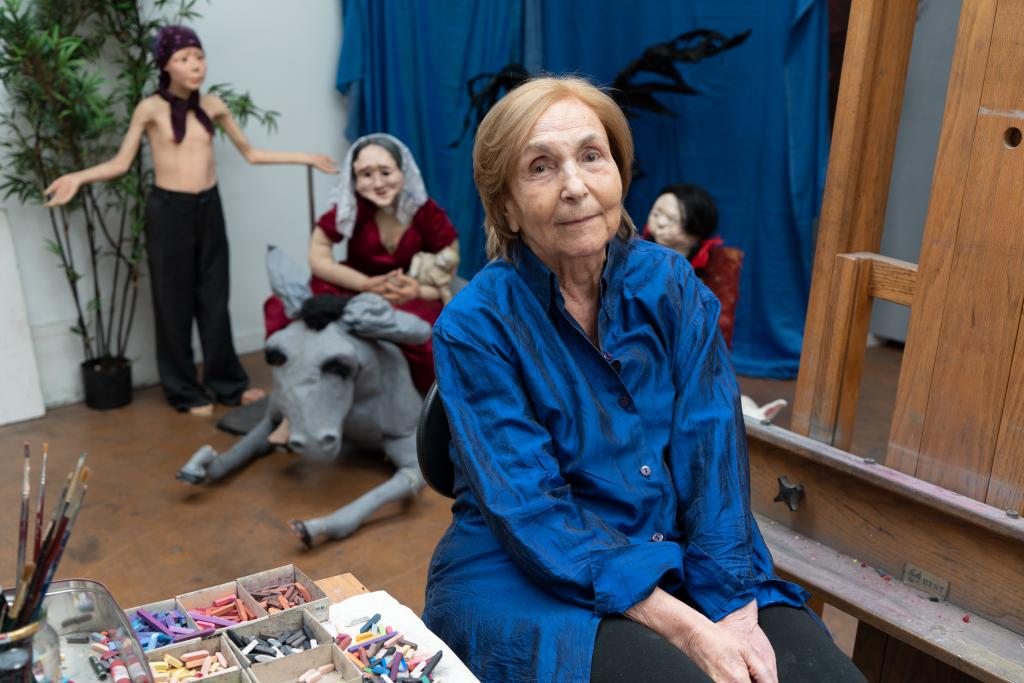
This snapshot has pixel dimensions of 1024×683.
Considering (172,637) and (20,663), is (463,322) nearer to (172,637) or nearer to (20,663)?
(172,637)

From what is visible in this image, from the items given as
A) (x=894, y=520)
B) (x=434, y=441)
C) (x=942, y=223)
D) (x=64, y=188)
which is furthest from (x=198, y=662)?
(x=64, y=188)

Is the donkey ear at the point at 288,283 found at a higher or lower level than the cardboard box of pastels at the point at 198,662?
higher

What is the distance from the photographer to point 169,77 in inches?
175

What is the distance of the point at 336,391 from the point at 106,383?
182 centimetres

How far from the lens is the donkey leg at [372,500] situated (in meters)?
3.47

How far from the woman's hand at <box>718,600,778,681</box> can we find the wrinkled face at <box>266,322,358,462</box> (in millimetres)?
2158

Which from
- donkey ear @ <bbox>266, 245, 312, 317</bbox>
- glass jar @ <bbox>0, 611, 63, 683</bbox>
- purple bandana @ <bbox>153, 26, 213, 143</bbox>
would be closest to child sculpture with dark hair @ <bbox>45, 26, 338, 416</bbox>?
purple bandana @ <bbox>153, 26, 213, 143</bbox>

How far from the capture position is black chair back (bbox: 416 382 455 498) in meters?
1.93

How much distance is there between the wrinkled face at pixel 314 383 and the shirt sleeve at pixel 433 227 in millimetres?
784

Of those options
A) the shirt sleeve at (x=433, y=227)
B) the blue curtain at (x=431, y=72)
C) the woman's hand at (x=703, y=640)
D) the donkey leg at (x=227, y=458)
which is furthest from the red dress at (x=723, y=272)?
the woman's hand at (x=703, y=640)

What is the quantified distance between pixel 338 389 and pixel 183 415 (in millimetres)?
1516

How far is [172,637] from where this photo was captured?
66.2 inches

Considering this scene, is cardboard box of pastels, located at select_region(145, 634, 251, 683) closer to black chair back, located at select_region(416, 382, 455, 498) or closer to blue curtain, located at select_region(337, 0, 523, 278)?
black chair back, located at select_region(416, 382, 455, 498)

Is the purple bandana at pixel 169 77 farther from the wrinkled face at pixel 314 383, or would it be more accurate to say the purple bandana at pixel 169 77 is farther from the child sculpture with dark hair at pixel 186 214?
the wrinkled face at pixel 314 383
